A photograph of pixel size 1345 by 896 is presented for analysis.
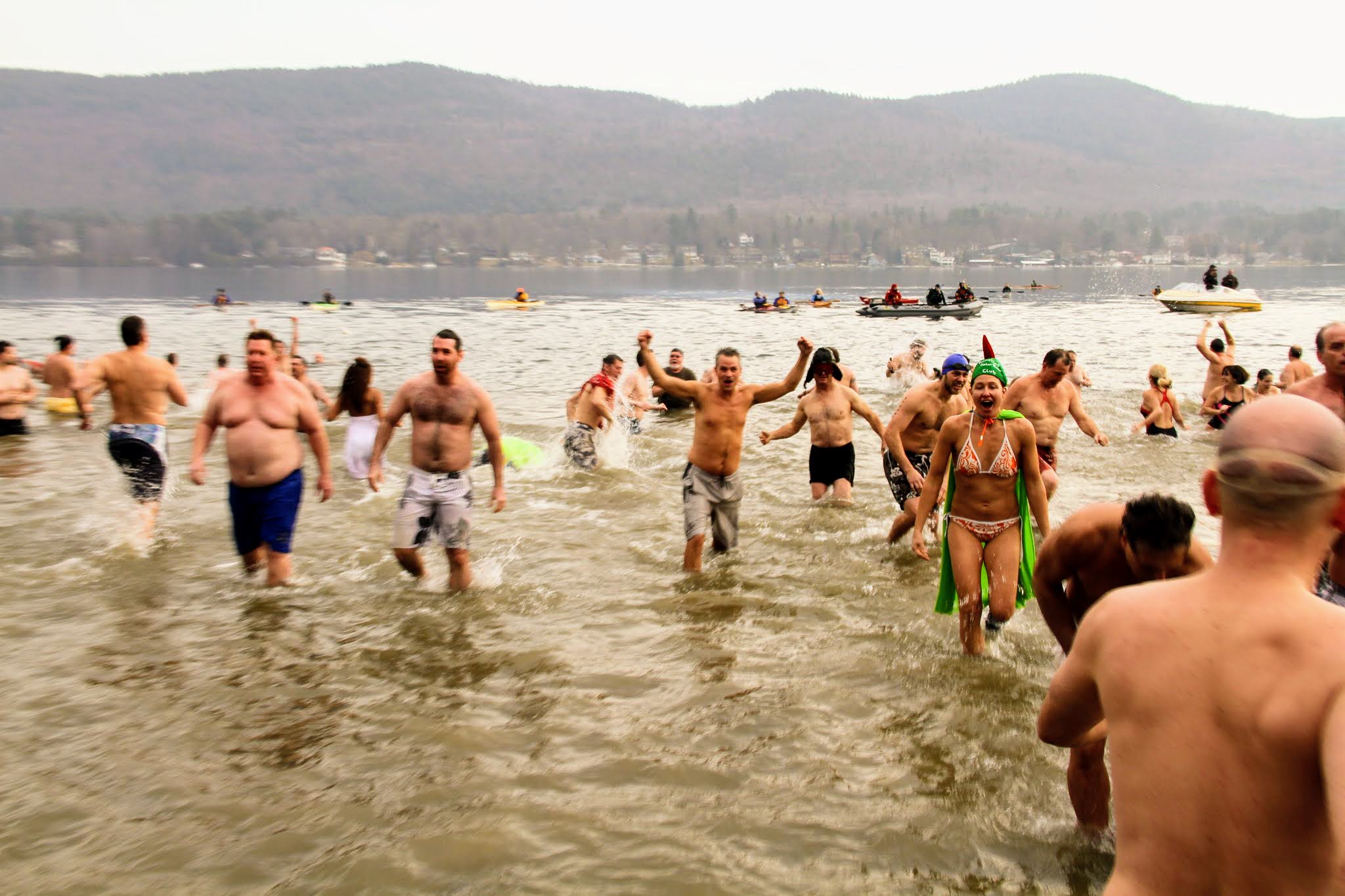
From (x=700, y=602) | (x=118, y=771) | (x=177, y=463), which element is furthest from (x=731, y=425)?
→ (x=177, y=463)

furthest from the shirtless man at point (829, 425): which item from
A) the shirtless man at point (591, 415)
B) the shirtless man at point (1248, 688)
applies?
the shirtless man at point (1248, 688)

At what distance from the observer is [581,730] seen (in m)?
5.49

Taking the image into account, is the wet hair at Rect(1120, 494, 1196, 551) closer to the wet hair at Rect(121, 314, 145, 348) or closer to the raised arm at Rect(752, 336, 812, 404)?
the raised arm at Rect(752, 336, 812, 404)

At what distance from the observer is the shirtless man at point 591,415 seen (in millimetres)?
Result: 12203

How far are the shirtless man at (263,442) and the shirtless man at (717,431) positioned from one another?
108 inches

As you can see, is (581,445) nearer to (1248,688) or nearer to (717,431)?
(717,431)

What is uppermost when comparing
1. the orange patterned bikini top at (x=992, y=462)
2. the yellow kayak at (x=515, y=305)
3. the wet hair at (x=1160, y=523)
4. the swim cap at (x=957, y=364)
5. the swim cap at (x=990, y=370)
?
the yellow kayak at (x=515, y=305)

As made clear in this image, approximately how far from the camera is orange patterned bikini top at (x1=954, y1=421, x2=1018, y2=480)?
18.9 ft

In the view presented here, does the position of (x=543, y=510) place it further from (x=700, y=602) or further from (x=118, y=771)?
(x=118, y=771)

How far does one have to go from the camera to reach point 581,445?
12703 mm

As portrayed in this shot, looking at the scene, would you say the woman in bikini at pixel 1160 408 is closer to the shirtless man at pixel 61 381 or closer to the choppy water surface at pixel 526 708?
the choppy water surface at pixel 526 708

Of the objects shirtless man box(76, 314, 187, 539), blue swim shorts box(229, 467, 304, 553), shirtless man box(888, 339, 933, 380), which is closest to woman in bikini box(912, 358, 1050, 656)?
blue swim shorts box(229, 467, 304, 553)

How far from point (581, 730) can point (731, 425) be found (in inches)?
121

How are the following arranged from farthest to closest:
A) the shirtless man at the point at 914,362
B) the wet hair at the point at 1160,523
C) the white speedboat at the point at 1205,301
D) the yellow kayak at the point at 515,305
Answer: the yellow kayak at the point at 515,305
the white speedboat at the point at 1205,301
the shirtless man at the point at 914,362
the wet hair at the point at 1160,523
